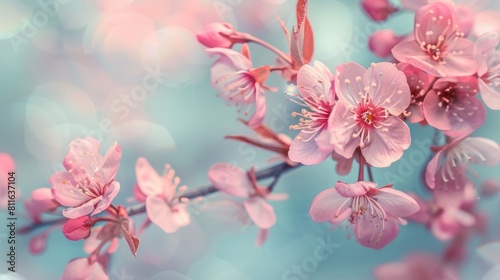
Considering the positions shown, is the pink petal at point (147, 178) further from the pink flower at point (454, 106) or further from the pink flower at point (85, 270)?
the pink flower at point (454, 106)

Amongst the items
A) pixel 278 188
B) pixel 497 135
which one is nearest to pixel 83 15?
pixel 278 188

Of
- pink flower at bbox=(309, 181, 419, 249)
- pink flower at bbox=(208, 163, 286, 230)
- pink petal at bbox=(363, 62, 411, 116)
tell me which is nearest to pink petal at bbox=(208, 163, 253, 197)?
pink flower at bbox=(208, 163, 286, 230)

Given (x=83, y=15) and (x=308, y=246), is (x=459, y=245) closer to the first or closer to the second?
(x=308, y=246)

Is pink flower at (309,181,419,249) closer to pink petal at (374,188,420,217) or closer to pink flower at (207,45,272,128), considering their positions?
pink petal at (374,188,420,217)

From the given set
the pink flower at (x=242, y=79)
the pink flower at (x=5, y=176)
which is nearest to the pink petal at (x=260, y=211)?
the pink flower at (x=242, y=79)

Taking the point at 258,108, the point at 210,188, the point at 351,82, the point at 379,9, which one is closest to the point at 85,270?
the point at 210,188

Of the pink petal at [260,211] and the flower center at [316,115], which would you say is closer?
the flower center at [316,115]
